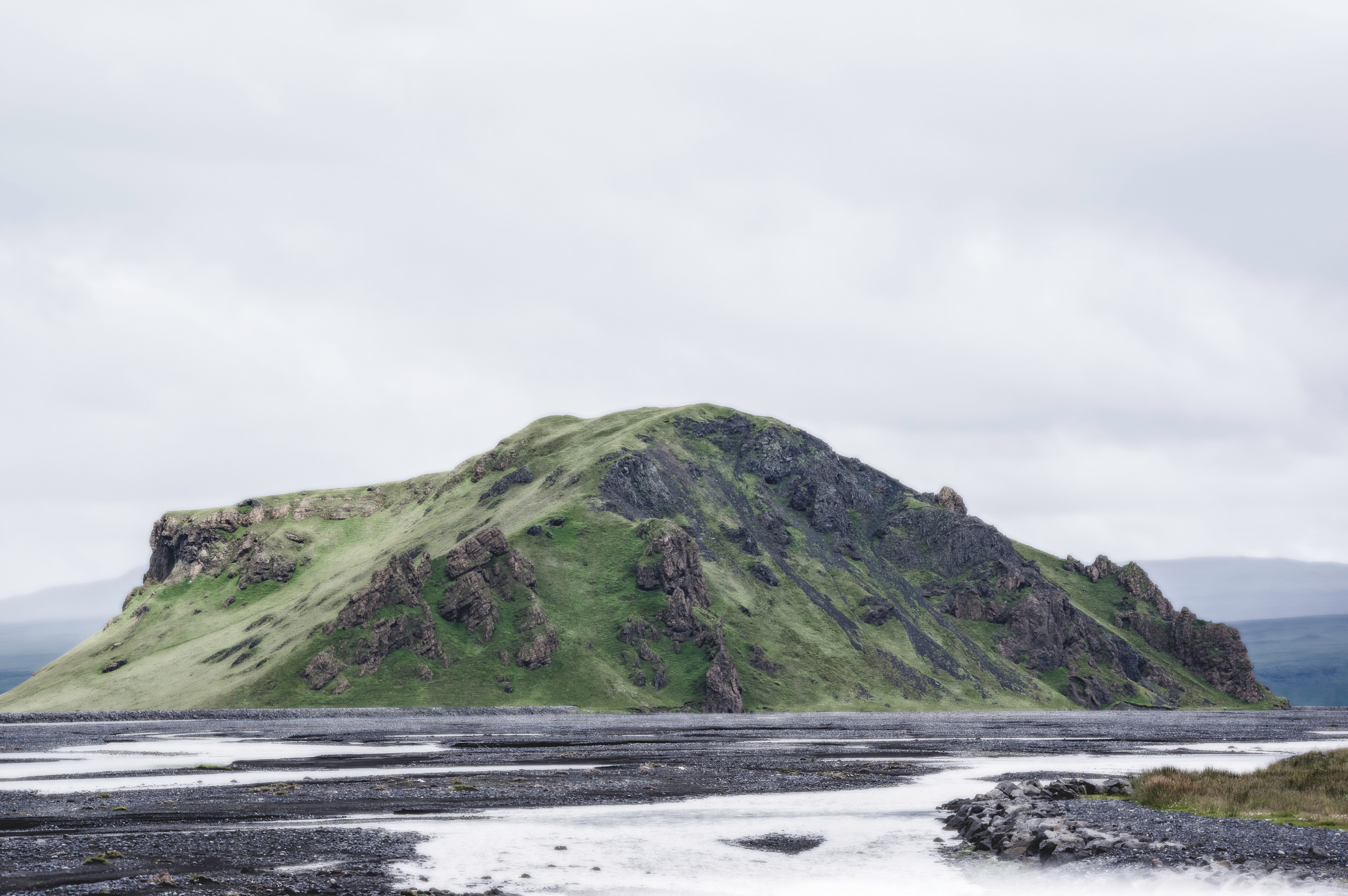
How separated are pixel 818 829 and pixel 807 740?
73.0 meters

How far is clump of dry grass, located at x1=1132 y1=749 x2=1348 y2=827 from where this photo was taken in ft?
140

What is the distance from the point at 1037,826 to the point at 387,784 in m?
41.0

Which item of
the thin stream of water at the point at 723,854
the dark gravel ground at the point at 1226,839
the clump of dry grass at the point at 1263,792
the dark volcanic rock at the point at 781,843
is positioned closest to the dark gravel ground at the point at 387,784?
the dark gravel ground at the point at 1226,839

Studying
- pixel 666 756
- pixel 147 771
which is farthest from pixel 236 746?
pixel 666 756

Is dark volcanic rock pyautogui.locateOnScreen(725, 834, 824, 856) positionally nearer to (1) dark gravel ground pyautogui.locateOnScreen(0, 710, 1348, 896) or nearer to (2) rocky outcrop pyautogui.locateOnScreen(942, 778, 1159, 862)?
(2) rocky outcrop pyautogui.locateOnScreen(942, 778, 1159, 862)

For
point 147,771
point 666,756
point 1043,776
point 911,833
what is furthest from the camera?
point 666,756

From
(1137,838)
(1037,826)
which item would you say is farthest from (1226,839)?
(1037,826)

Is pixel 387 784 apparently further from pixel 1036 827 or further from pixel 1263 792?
pixel 1263 792

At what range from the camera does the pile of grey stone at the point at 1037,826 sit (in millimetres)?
34562

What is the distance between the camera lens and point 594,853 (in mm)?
37906

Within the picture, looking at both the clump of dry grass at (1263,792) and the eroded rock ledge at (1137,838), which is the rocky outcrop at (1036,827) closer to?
the eroded rock ledge at (1137,838)

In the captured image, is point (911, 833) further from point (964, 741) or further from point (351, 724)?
point (351, 724)

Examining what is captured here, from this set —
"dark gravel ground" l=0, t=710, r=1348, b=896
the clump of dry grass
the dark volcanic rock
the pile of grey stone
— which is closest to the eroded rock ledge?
the pile of grey stone

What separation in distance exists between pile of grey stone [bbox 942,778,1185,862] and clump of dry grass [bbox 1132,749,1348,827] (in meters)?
2.94
